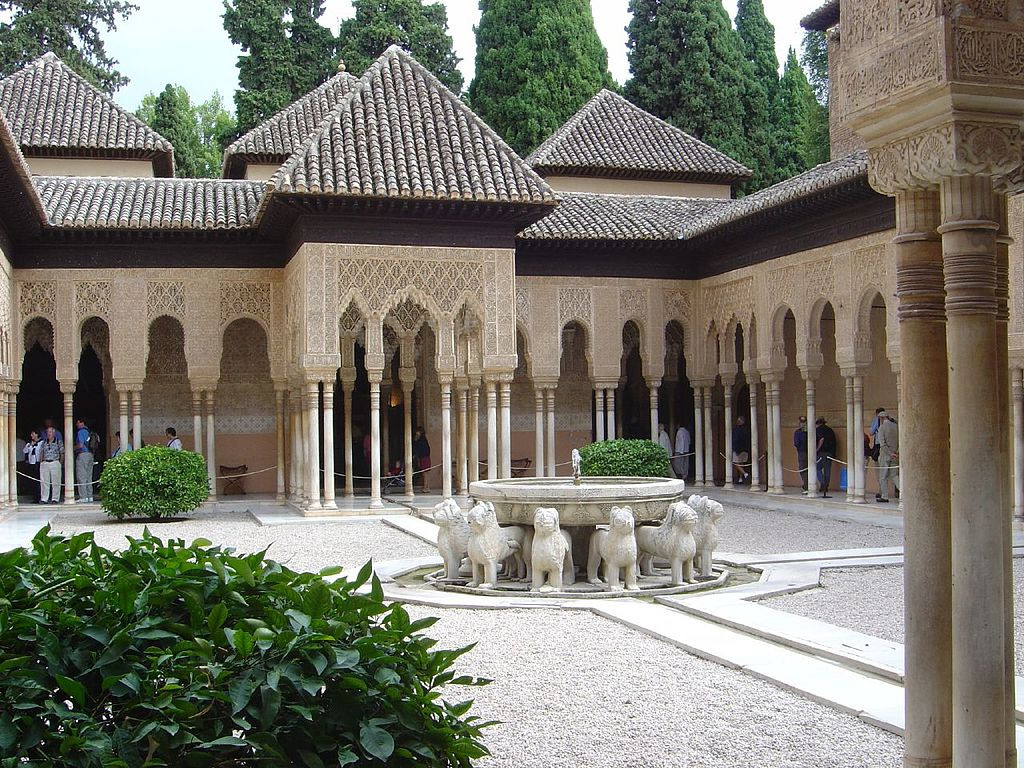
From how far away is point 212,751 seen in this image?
2.89 metres

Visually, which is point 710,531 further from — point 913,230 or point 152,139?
point 152,139

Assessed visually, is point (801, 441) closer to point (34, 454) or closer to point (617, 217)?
point (617, 217)

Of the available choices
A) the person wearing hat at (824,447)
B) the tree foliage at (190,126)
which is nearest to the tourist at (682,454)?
the person wearing hat at (824,447)

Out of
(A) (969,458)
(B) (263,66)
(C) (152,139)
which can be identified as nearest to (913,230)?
(A) (969,458)

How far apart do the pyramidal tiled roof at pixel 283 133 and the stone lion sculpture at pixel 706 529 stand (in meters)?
16.6

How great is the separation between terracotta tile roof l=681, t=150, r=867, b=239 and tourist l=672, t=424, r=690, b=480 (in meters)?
4.16

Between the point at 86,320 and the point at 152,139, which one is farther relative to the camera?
the point at 152,139

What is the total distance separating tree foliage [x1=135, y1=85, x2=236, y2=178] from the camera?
39625mm

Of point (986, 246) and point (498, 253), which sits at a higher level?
point (498, 253)

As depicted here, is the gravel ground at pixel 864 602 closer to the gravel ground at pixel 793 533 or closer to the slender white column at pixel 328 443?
the gravel ground at pixel 793 533

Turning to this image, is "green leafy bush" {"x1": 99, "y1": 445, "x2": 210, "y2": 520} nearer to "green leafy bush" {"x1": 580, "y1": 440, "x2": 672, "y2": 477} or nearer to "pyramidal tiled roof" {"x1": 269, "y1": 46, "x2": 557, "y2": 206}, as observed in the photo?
"pyramidal tiled roof" {"x1": 269, "y1": 46, "x2": 557, "y2": 206}

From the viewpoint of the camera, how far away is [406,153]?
1877cm

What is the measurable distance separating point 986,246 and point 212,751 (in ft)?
8.82

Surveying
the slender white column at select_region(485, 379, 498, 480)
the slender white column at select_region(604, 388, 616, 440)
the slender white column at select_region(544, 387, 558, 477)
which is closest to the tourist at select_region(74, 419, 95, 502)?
the slender white column at select_region(485, 379, 498, 480)
